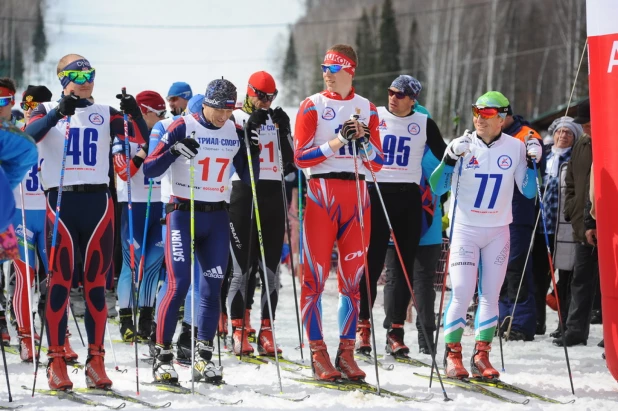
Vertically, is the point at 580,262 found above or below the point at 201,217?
below

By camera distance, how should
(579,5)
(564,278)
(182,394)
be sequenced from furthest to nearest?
(579,5), (564,278), (182,394)

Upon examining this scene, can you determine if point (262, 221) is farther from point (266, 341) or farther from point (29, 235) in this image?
point (29, 235)

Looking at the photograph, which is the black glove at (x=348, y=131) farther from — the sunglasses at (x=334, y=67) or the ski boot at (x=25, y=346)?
the ski boot at (x=25, y=346)

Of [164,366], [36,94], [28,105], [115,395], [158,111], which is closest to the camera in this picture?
[115,395]

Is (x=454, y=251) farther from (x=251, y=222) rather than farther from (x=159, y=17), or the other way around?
(x=159, y=17)

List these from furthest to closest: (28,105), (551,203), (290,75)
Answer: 1. (290,75)
2. (551,203)
3. (28,105)

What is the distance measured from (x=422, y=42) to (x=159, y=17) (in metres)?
20.6

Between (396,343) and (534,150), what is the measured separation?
1.89 metres

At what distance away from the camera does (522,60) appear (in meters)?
45.8

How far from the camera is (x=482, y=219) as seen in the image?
600 cm

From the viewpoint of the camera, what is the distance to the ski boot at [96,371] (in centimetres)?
533

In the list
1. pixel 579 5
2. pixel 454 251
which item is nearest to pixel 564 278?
pixel 454 251

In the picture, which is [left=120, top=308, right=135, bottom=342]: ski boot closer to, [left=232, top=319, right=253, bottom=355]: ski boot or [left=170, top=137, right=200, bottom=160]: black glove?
[left=232, top=319, right=253, bottom=355]: ski boot

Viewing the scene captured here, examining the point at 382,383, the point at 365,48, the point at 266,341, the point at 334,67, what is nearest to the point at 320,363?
the point at 382,383
